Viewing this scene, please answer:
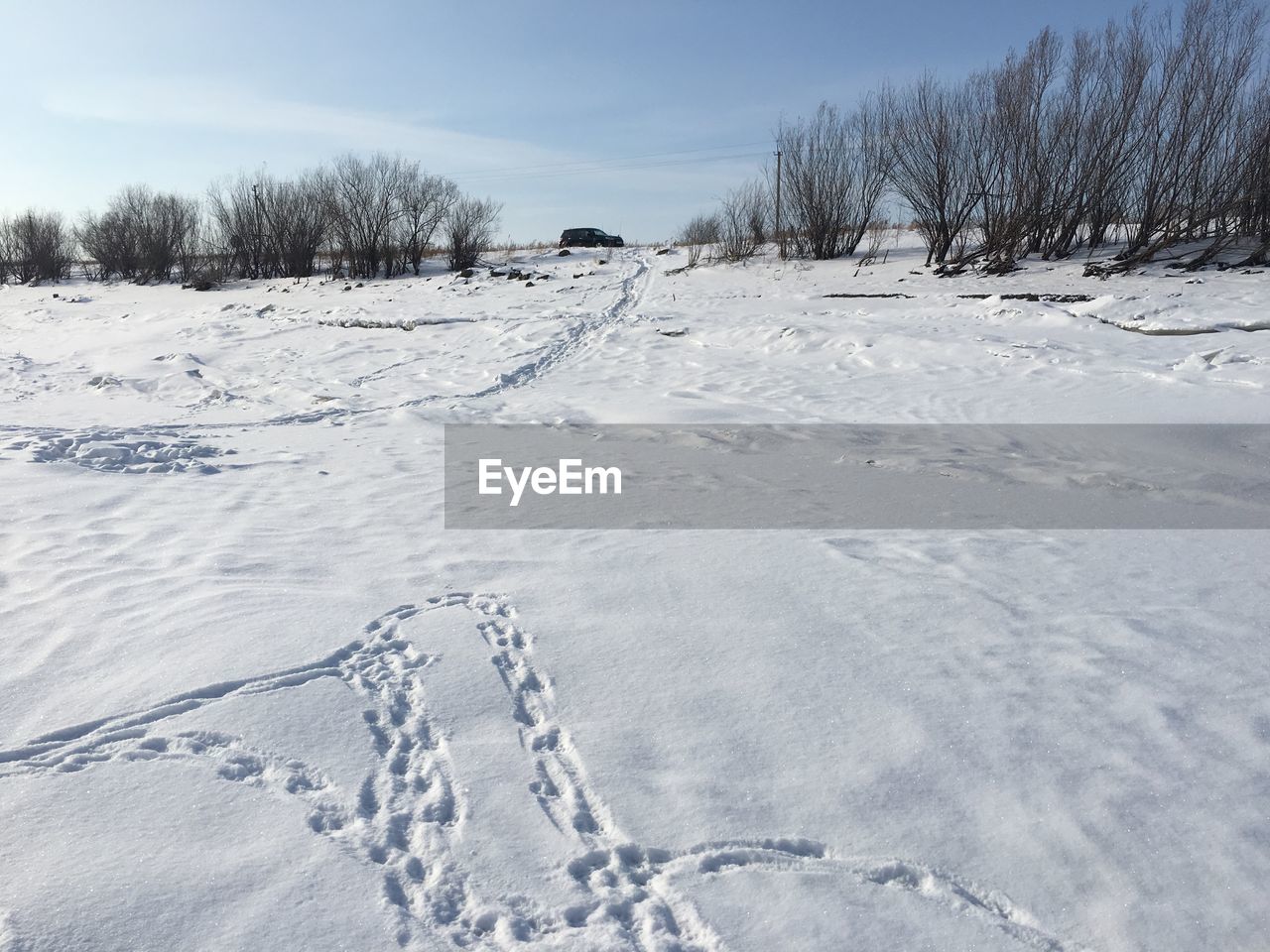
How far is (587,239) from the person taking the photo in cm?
3359

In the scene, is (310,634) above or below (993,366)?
below

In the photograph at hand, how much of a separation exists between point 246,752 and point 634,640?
4.83 feet

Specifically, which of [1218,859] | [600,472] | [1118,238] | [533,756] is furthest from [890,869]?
[1118,238]

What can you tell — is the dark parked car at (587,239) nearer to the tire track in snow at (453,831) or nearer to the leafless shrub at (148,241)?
the leafless shrub at (148,241)

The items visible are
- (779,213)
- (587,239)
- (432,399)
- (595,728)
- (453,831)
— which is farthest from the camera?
(587,239)

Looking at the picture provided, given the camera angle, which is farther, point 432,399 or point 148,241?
point 148,241

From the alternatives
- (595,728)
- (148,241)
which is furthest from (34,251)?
(595,728)

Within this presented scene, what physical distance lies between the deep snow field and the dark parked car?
2813 centimetres

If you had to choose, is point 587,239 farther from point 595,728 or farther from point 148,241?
point 595,728

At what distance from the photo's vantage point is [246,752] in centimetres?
260

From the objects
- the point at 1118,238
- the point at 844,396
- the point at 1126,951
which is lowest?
the point at 1126,951

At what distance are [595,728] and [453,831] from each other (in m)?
0.63

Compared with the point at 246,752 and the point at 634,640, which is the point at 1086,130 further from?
the point at 246,752

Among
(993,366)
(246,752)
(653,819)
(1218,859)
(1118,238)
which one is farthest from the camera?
(1118,238)
